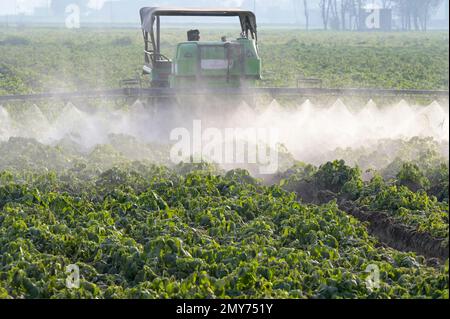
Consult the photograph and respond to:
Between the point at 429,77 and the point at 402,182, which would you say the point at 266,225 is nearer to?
the point at 402,182

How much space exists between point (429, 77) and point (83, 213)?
27862 mm

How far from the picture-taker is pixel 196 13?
17.5 m

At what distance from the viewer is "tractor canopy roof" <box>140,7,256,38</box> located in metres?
17.4

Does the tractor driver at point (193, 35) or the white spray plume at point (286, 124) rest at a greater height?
the tractor driver at point (193, 35)

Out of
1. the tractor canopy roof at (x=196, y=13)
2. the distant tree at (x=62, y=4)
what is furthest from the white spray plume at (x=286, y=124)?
the distant tree at (x=62, y=4)

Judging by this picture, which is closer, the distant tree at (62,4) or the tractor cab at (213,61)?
the tractor cab at (213,61)

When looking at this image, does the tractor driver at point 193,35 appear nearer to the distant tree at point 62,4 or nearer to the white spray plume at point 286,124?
the white spray plume at point 286,124

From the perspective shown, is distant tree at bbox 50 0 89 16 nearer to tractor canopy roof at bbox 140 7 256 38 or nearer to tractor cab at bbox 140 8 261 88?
tractor canopy roof at bbox 140 7 256 38

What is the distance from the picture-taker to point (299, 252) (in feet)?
27.7

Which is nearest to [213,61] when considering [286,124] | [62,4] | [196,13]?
[196,13]

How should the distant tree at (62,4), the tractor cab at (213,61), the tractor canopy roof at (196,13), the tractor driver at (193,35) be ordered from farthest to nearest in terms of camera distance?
the distant tree at (62,4) < the tractor driver at (193,35) < the tractor cab at (213,61) < the tractor canopy roof at (196,13)

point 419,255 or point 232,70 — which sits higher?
point 232,70

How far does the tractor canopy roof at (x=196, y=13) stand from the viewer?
17375 mm
